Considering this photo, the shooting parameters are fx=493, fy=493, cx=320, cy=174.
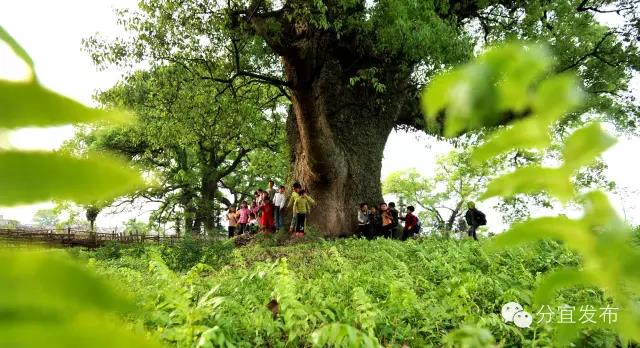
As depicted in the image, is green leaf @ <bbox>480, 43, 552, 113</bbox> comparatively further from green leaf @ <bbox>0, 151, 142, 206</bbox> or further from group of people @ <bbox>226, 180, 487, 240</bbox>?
group of people @ <bbox>226, 180, 487, 240</bbox>

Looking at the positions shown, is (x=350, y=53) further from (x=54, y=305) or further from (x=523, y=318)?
(x=54, y=305)

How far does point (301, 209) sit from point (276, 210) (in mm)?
1400

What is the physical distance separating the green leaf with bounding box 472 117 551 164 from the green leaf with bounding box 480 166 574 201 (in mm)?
29

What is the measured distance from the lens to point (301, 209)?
11.3 metres

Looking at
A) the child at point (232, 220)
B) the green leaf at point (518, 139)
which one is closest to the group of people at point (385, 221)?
the child at point (232, 220)

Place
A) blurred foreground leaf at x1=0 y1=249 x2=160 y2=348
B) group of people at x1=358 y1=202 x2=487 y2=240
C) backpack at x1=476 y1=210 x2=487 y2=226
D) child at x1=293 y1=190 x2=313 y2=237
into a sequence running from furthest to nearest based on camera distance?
group of people at x1=358 y1=202 x2=487 y2=240
backpack at x1=476 y1=210 x2=487 y2=226
child at x1=293 y1=190 x2=313 y2=237
blurred foreground leaf at x1=0 y1=249 x2=160 y2=348

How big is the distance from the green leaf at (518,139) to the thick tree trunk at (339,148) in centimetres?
1032

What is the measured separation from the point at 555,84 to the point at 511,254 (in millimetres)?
5567

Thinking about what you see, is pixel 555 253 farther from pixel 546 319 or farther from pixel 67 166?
pixel 67 166

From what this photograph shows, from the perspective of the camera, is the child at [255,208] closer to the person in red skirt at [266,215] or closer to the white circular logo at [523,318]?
the person in red skirt at [266,215]

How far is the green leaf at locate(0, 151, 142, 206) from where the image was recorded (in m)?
0.33

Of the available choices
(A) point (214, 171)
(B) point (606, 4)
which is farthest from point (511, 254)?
(A) point (214, 171)

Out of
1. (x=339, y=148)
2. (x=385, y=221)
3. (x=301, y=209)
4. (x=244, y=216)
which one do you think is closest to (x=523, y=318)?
(x=301, y=209)

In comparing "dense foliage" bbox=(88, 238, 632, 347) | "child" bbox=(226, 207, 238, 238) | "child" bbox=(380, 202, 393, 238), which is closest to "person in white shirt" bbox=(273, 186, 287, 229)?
"child" bbox=(380, 202, 393, 238)
